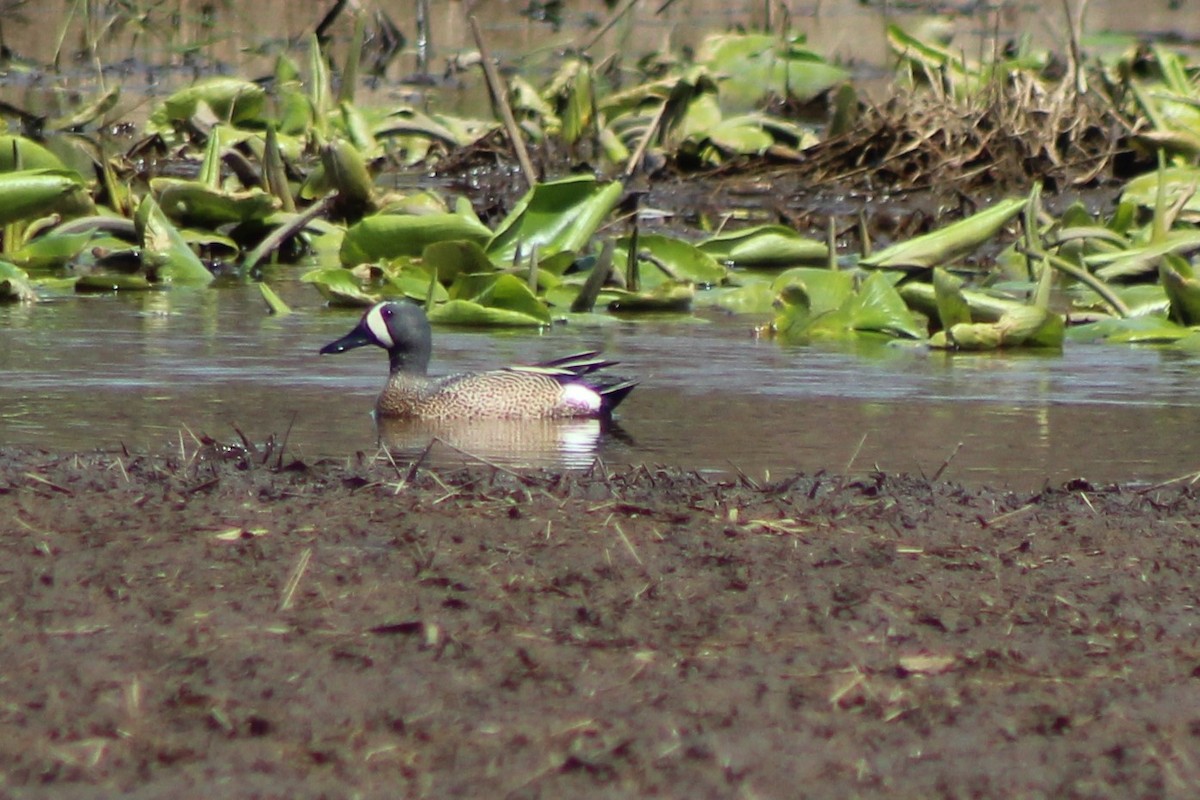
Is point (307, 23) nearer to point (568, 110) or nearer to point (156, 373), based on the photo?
point (568, 110)

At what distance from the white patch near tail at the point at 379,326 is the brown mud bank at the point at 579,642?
9.10ft

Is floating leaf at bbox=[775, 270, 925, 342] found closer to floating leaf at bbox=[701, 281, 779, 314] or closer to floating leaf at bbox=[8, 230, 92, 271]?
floating leaf at bbox=[701, 281, 779, 314]

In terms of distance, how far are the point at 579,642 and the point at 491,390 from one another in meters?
4.18

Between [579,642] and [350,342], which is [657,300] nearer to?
[350,342]

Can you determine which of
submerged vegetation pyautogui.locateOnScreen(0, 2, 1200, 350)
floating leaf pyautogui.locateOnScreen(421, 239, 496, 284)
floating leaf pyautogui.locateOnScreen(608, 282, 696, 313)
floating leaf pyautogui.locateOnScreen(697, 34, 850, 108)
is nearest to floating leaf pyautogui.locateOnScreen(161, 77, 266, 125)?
submerged vegetation pyautogui.locateOnScreen(0, 2, 1200, 350)

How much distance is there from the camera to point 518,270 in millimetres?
10930

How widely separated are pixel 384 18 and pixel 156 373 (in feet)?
56.5

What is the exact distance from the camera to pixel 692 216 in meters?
15.7

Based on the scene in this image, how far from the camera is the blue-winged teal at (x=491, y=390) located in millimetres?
8188

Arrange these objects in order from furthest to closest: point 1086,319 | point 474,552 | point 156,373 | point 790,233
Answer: point 790,233
point 1086,319
point 156,373
point 474,552

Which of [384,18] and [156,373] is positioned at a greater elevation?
[384,18]

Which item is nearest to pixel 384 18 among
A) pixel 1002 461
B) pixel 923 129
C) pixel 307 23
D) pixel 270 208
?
pixel 307 23

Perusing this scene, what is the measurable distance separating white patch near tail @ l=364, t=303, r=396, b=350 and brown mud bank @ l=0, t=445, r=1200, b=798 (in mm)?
2774

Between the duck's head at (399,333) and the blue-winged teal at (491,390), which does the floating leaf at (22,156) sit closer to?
the duck's head at (399,333)
